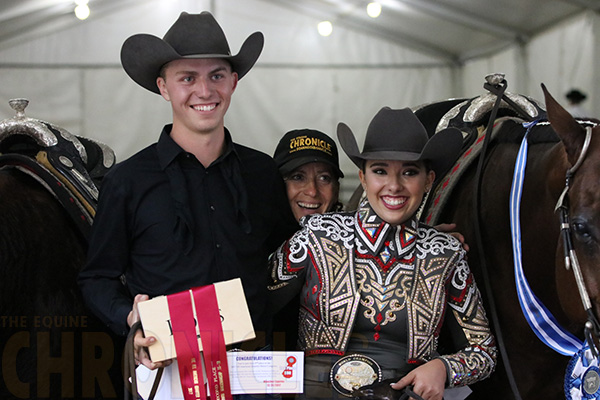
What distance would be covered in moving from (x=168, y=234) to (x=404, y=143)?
69 centimetres

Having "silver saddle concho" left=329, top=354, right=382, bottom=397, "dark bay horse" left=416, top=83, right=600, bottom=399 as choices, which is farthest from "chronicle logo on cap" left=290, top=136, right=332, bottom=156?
"silver saddle concho" left=329, top=354, right=382, bottom=397

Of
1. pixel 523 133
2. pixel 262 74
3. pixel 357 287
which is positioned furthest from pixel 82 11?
pixel 357 287

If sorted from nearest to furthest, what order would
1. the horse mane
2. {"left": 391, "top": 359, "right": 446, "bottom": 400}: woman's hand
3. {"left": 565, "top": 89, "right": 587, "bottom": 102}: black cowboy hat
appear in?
1. {"left": 391, "top": 359, "right": 446, "bottom": 400}: woman's hand
2. the horse mane
3. {"left": 565, "top": 89, "right": 587, "bottom": 102}: black cowboy hat

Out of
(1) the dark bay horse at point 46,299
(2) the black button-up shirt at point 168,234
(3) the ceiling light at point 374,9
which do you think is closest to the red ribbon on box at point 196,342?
(2) the black button-up shirt at point 168,234

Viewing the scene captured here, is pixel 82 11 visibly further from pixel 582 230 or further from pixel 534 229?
pixel 582 230

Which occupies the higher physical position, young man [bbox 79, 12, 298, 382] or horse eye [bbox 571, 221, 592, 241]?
young man [bbox 79, 12, 298, 382]

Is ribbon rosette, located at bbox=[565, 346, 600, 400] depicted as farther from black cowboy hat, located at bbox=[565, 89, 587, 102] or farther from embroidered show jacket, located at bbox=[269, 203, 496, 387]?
black cowboy hat, located at bbox=[565, 89, 587, 102]

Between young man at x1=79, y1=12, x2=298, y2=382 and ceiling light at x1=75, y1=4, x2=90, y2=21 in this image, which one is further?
ceiling light at x1=75, y1=4, x2=90, y2=21

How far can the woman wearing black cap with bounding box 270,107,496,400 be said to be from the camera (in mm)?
1887

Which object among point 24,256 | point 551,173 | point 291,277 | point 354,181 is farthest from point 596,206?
point 354,181

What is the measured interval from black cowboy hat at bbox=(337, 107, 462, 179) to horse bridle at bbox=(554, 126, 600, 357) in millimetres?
350

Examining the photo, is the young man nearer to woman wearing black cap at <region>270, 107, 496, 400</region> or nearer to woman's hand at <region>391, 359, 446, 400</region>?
woman wearing black cap at <region>270, 107, 496, 400</region>

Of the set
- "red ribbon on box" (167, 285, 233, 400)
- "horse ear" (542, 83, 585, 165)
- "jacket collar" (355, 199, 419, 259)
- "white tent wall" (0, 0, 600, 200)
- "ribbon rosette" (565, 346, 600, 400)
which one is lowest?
"ribbon rosette" (565, 346, 600, 400)

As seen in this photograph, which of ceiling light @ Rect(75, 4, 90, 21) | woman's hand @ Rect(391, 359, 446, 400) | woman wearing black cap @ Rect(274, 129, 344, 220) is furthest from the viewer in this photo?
ceiling light @ Rect(75, 4, 90, 21)
